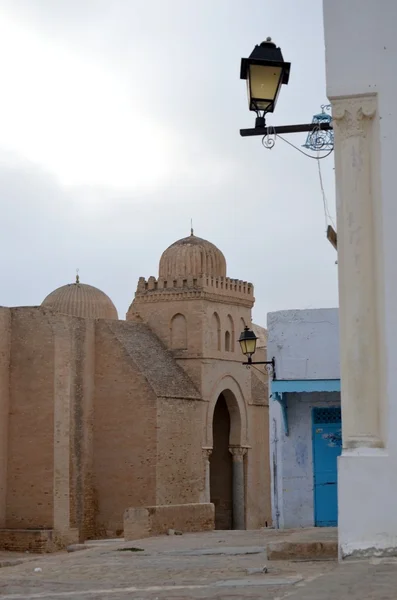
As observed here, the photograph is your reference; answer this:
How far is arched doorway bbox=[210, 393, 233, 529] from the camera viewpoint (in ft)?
119

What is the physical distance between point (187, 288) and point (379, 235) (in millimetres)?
28088

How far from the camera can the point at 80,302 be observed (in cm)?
3612

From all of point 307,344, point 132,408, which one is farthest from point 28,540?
point 307,344

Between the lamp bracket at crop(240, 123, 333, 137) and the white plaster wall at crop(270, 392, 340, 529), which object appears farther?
the white plaster wall at crop(270, 392, 340, 529)

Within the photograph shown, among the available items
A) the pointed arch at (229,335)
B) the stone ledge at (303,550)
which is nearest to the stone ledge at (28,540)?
the pointed arch at (229,335)

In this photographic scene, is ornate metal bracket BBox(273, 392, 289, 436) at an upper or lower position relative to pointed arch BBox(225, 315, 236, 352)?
lower

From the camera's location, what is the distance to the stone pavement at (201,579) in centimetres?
555

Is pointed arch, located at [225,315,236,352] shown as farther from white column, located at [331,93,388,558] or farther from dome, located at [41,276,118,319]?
white column, located at [331,93,388,558]

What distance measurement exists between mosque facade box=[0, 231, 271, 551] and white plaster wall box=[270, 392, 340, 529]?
35.7 ft

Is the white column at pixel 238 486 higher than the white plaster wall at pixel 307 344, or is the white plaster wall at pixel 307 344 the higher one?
the white plaster wall at pixel 307 344

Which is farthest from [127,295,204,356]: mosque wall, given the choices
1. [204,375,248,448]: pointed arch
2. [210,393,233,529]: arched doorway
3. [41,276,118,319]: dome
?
[210,393,233,529]: arched doorway

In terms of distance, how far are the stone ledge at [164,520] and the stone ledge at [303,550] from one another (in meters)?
7.53

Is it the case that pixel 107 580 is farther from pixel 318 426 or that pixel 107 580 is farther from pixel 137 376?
pixel 137 376

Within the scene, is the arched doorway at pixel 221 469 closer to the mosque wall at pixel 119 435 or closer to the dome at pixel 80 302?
the dome at pixel 80 302
